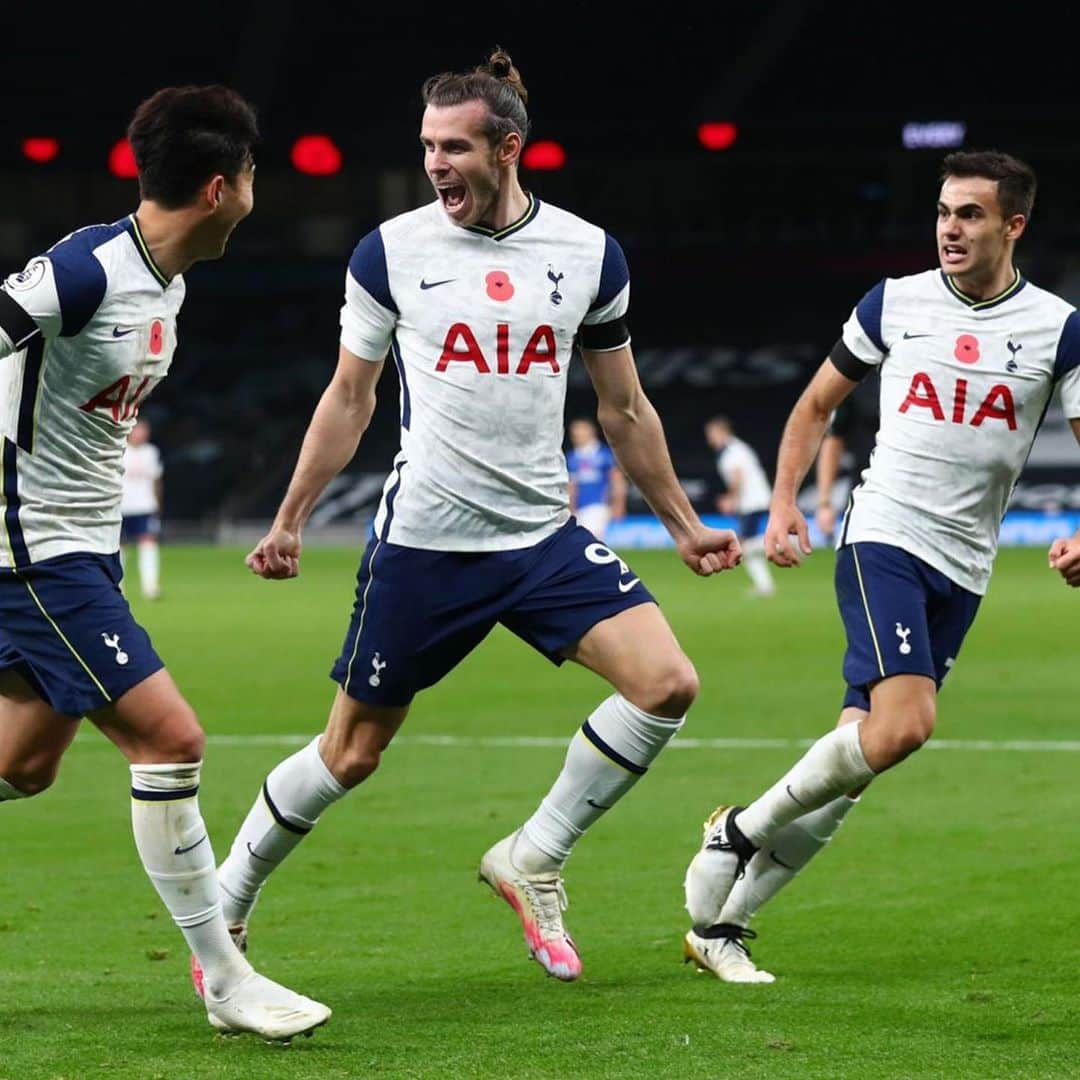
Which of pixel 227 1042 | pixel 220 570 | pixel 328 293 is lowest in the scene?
pixel 220 570

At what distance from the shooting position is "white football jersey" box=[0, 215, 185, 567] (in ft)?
15.7

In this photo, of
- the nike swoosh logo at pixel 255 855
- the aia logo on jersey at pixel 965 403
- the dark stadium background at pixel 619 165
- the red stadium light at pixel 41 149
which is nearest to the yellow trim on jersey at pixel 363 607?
the nike swoosh logo at pixel 255 855

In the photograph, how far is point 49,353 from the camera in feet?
15.7

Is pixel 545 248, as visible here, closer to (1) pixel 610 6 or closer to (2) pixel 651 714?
(2) pixel 651 714

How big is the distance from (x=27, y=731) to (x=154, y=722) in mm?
519

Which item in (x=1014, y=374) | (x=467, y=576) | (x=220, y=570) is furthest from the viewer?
(x=220, y=570)

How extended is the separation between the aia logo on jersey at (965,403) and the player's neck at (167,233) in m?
2.43

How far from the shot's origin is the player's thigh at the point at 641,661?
215 inches

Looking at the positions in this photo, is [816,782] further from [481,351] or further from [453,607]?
[481,351]

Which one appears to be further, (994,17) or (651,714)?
(994,17)

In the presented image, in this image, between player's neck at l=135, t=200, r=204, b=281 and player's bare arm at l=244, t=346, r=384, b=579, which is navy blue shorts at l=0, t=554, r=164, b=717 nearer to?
player's bare arm at l=244, t=346, r=384, b=579

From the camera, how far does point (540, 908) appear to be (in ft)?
18.7

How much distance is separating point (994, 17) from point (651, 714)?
26073mm

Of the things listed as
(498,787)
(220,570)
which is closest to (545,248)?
(498,787)
